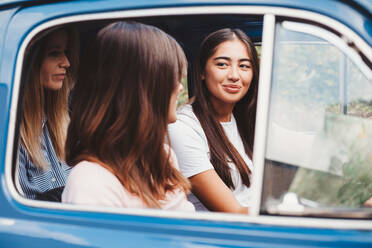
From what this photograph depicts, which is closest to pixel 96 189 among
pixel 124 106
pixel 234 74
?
pixel 124 106

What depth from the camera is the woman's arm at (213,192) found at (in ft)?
6.47

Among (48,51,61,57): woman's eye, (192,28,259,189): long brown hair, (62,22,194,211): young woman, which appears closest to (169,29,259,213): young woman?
(192,28,259,189): long brown hair

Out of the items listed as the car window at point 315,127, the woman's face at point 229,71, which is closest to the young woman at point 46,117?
the woman's face at point 229,71

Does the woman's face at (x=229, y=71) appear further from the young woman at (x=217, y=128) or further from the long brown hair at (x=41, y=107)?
the long brown hair at (x=41, y=107)

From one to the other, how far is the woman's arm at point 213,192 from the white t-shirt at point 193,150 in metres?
0.03

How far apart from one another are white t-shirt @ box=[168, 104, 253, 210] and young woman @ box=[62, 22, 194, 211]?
49cm

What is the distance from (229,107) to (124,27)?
1.01 m

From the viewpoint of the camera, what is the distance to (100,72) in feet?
5.04

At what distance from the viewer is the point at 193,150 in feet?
6.85

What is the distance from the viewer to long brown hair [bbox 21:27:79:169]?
1887 millimetres

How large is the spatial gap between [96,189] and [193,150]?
2.39 ft

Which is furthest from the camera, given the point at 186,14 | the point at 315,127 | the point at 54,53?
the point at 54,53

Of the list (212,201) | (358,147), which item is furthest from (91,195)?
(358,147)

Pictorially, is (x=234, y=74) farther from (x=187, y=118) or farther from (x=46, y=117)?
(x=46, y=117)
